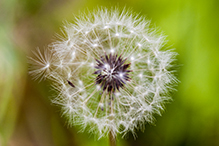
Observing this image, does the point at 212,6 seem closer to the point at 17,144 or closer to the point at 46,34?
the point at 46,34

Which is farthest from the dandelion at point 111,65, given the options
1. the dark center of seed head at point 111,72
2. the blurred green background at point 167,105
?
the blurred green background at point 167,105

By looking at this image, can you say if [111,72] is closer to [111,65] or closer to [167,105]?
[111,65]

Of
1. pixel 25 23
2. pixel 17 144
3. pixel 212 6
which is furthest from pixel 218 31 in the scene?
pixel 17 144

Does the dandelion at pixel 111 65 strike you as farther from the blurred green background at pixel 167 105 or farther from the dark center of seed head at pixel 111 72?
the blurred green background at pixel 167 105

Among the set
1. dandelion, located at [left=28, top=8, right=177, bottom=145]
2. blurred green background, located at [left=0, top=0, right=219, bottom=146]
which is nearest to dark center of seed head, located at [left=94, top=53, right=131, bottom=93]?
dandelion, located at [left=28, top=8, right=177, bottom=145]

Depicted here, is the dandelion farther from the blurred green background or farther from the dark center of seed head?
the blurred green background

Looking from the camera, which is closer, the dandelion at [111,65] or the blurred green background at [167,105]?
the dandelion at [111,65]

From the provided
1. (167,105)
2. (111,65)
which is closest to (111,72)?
(111,65)
